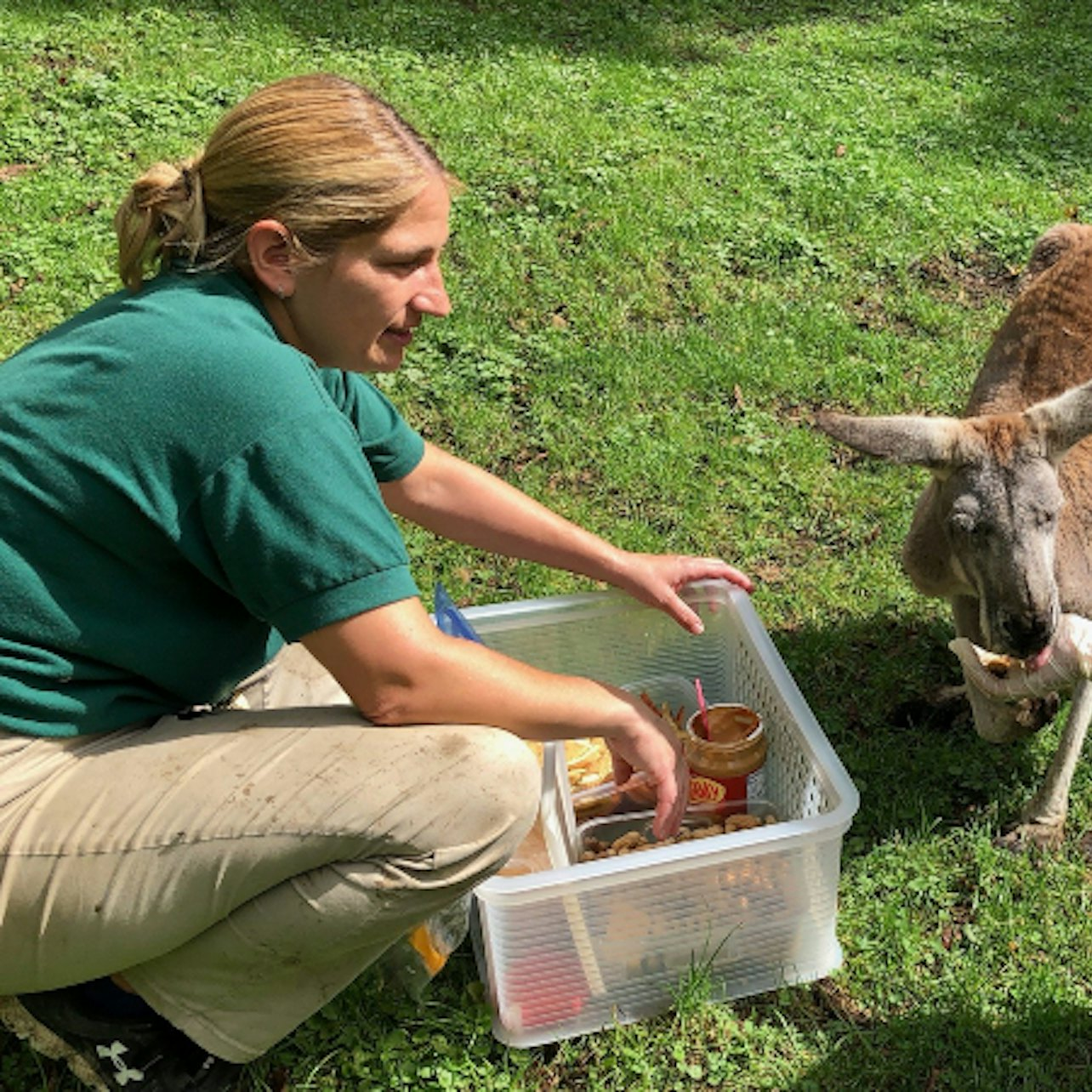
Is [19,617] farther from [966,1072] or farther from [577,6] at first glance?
[577,6]

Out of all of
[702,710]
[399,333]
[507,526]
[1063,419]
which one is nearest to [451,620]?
[507,526]

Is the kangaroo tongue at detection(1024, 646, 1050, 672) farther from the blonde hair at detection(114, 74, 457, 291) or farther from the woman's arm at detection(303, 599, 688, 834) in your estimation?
the blonde hair at detection(114, 74, 457, 291)

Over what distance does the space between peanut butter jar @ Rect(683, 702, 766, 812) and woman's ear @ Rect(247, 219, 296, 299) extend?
4.88 ft

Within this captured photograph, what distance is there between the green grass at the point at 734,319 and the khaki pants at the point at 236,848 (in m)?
0.51

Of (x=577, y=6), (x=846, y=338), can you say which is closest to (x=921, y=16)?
(x=577, y=6)

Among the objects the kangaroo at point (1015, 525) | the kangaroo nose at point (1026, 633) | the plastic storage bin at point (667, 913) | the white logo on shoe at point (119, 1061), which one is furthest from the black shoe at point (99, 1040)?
the kangaroo nose at point (1026, 633)

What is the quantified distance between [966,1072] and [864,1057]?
23 cm

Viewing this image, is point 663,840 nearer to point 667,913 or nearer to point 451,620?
point 667,913

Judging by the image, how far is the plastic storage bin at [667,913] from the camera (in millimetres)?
2783

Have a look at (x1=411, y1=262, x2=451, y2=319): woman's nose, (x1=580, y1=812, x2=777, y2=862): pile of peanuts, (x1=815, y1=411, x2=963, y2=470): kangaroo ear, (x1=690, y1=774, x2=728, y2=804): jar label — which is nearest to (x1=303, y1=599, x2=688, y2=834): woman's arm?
(x1=580, y1=812, x2=777, y2=862): pile of peanuts

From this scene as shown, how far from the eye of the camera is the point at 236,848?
2299mm

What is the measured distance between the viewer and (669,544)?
4465mm

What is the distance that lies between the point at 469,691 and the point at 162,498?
0.66 m

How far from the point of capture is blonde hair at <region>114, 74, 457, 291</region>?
91.0 inches
